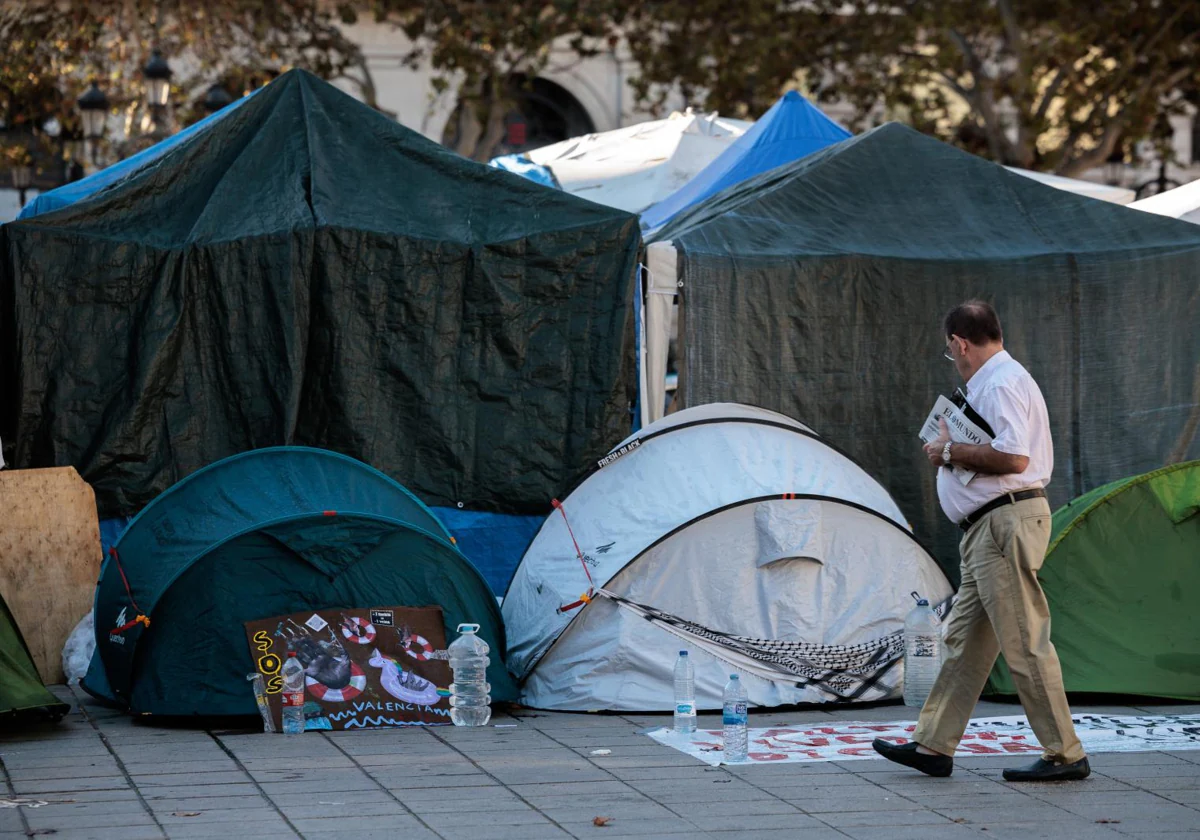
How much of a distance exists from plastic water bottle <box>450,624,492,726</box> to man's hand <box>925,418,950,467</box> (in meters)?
2.28

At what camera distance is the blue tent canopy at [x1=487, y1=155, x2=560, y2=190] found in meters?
14.5

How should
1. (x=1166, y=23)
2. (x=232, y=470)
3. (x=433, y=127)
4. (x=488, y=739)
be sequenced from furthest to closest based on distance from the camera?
(x=433, y=127), (x=1166, y=23), (x=232, y=470), (x=488, y=739)

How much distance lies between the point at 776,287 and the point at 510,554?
7.20 ft

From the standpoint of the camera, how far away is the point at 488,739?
6.86 meters

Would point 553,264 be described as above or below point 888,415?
above

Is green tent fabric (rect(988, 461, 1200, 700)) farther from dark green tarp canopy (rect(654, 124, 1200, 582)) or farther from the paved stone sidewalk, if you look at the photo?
dark green tarp canopy (rect(654, 124, 1200, 582))

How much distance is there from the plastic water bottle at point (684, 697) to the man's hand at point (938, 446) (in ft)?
5.08

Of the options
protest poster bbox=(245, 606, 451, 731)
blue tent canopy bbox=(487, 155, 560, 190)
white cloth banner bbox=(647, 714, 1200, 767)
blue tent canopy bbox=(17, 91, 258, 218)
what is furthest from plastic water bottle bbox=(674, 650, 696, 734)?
blue tent canopy bbox=(487, 155, 560, 190)

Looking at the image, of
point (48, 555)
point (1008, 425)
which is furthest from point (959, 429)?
point (48, 555)

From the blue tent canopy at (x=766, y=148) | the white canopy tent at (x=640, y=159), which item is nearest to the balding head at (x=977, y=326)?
the blue tent canopy at (x=766, y=148)

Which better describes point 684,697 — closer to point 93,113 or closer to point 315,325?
point 315,325

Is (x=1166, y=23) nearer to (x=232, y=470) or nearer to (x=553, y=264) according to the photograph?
(x=553, y=264)

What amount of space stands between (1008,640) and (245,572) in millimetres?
3322

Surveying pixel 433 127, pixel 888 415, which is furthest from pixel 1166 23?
pixel 888 415
